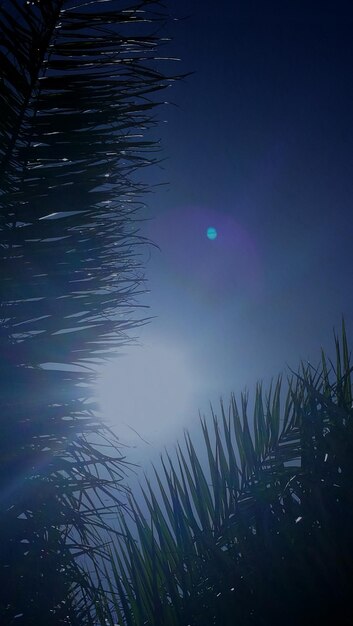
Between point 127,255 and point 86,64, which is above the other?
point 86,64

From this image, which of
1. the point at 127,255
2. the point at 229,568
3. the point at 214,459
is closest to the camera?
the point at 229,568

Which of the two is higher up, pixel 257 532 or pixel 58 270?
pixel 58 270

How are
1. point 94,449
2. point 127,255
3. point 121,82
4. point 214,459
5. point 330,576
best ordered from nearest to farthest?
point 330,576 < point 94,449 < point 214,459 < point 127,255 < point 121,82

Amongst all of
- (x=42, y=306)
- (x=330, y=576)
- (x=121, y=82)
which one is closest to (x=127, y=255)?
(x=42, y=306)

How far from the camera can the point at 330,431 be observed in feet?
5.38

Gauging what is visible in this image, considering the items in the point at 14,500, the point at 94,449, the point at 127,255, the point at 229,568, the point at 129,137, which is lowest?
the point at 229,568

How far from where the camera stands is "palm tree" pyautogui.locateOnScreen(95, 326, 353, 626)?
1.44 m

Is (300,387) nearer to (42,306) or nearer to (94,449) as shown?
(94,449)

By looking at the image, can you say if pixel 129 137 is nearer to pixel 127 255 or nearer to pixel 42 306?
pixel 127 255

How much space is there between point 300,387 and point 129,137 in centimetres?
105

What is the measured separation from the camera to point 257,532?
64.1 inches

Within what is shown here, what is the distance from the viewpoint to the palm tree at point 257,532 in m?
1.44

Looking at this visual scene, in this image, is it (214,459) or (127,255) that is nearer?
(214,459)

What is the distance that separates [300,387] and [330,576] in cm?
69
